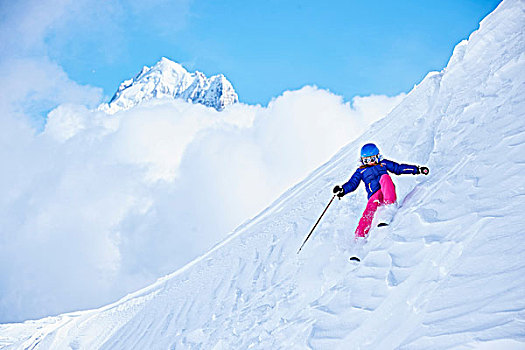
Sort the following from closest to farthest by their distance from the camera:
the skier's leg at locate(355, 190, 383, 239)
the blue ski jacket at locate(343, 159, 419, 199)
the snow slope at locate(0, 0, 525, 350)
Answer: the snow slope at locate(0, 0, 525, 350) → the skier's leg at locate(355, 190, 383, 239) → the blue ski jacket at locate(343, 159, 419, 199)

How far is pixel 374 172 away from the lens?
6.04 m

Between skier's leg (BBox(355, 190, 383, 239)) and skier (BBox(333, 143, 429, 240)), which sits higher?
skier (BBox(333, 143, 429, 240))

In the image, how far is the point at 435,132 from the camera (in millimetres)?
9055

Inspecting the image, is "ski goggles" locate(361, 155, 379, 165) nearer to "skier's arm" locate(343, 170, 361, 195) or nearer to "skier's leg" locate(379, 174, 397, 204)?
"skier's arm" locate(343, 170, 361, 195)

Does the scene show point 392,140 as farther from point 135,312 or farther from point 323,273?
point 135,312

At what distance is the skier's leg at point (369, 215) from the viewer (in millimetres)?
5777

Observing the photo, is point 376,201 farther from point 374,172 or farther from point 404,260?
point 404,260

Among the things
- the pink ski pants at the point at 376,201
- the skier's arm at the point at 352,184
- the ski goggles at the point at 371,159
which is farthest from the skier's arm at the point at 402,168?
the skier's arm at the point at 352,184

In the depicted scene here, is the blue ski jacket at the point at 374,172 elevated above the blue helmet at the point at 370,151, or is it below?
below

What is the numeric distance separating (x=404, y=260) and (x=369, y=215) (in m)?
1.30

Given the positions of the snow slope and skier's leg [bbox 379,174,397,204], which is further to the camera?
skier's leg [bbox 379,174,397,204]

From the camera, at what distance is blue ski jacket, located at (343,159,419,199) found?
19.6ft

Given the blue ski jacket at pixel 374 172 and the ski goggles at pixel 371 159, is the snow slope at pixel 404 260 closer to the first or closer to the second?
the blue ski jacket at pixel 374 172

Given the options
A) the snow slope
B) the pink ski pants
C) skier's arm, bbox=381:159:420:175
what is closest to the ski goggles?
skier's arm, bbox=381:159:420:175
